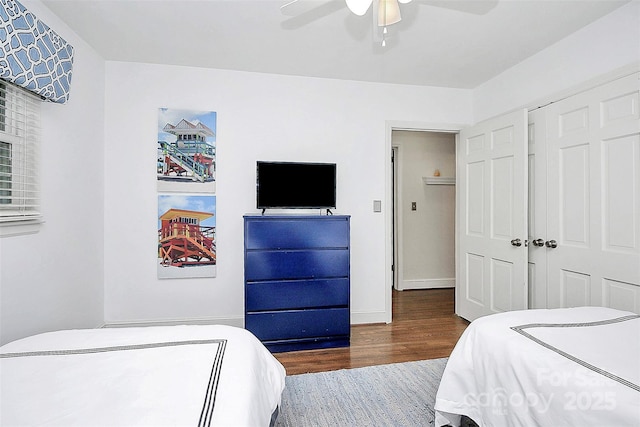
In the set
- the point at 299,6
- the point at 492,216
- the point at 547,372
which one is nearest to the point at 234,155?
the point at 299,6

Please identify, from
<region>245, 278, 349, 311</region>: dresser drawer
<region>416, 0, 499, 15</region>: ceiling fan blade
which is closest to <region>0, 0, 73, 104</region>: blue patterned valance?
<region>245, 278, 349, 311</region>: dresser drawer

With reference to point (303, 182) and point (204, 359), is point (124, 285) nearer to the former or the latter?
point (303, 182)

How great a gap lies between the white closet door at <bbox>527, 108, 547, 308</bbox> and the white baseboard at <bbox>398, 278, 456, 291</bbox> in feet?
7.19

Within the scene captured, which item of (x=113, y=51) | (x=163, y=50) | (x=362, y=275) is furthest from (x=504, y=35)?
(x=113, y=51)

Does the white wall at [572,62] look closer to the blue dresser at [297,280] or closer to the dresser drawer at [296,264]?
the blue dresser at [297,280]

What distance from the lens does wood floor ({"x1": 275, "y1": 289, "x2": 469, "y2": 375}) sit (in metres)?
2.66

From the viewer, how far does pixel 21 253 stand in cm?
205

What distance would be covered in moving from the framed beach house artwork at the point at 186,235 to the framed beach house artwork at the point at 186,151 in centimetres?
12

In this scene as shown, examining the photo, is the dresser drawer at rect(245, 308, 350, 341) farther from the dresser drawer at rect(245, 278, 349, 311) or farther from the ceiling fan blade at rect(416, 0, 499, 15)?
the ceiling fan blade at rect(416, 0, 499, 15)

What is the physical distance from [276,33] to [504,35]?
1.76 m

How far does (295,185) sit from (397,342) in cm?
171

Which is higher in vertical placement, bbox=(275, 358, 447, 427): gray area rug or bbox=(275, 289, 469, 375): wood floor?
bbox=(275, 358, 447, 427): gray area rug

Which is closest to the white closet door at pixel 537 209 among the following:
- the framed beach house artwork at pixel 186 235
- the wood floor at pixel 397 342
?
→ the wood floor at pixel 397 342

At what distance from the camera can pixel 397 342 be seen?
308 centimetres
